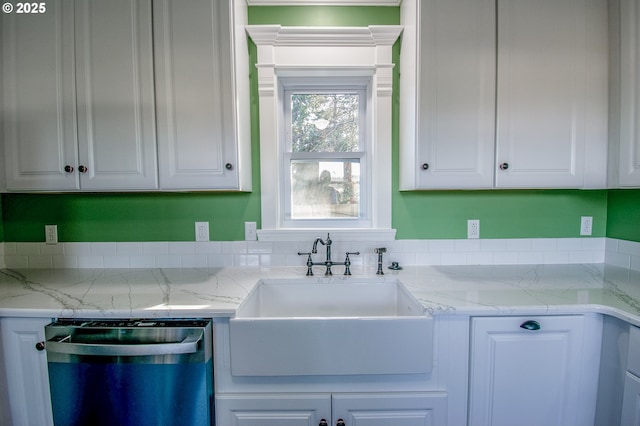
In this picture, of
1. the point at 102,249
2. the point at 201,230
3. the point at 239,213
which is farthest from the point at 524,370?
the point at 102,249

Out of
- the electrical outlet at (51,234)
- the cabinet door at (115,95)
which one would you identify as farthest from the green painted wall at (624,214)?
the electrical outlet at (51,234)

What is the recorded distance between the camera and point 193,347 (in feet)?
3.56

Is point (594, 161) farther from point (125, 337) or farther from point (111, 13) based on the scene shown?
point (111, 13)

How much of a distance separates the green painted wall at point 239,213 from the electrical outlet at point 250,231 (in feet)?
0.11

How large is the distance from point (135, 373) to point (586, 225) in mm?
2512

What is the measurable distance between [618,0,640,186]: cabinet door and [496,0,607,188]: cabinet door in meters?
0.07

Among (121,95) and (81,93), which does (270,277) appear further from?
(81,93)

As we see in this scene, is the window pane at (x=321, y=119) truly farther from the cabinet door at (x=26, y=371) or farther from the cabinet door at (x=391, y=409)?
the cabinet door at (x=26, y=371)

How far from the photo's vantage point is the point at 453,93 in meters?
1.46

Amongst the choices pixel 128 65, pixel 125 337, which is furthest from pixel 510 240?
pixel 128 65

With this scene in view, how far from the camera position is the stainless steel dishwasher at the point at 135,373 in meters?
1.09

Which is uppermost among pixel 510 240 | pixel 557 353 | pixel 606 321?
pixel 510 240

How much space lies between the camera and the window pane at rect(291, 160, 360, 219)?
1.86 meters

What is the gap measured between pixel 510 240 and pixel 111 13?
8.26 ft
